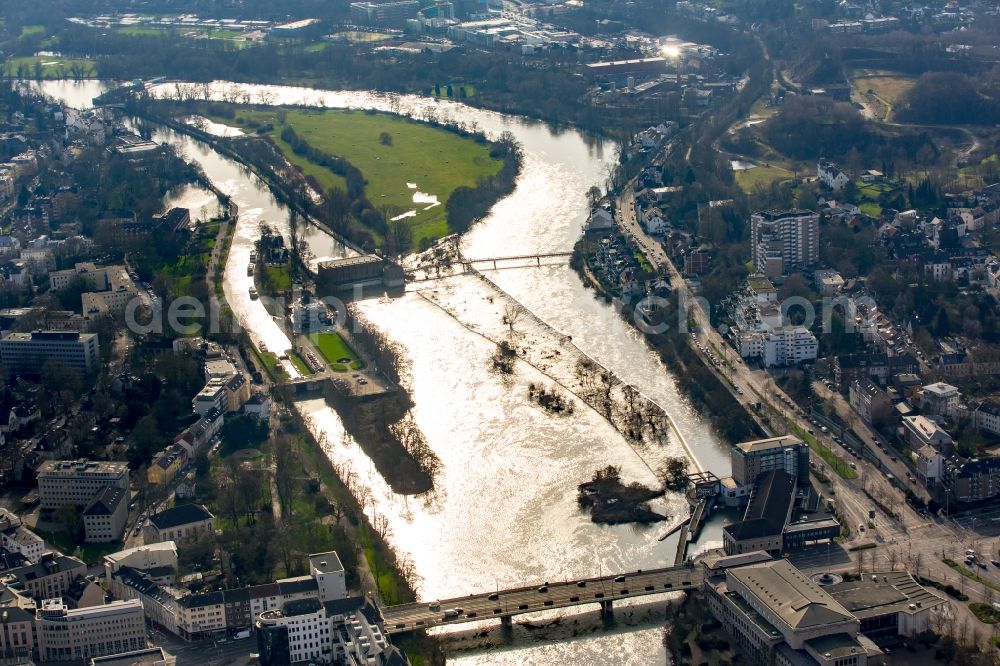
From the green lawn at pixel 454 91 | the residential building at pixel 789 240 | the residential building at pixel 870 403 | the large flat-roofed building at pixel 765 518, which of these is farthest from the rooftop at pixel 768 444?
the green lawn at pixel 454 91

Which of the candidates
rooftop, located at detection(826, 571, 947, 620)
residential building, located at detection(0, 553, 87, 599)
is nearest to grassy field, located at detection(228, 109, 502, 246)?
residential building, located at detection(0, 553, 87, 599)

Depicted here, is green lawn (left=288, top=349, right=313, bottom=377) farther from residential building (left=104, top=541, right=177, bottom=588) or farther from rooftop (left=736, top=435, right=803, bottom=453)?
rooftop (left=736, top=435, right=803, bottom=453)

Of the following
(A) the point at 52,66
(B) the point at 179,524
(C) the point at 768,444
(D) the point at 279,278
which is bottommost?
(A) the point at 52,66

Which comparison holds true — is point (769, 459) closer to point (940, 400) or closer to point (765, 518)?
point (765, 518)

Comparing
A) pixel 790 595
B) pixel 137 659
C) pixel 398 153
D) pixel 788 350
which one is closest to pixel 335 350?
pixel 788 350

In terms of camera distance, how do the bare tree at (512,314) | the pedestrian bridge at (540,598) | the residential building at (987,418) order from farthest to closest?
the bare tree at (512,314) → the residential building at (987,418) → the pedestrian bridge at (540,598)

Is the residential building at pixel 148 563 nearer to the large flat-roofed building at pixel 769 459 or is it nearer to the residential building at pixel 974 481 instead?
the large flat-roofed building at pixel 769 459

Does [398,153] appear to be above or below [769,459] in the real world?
below

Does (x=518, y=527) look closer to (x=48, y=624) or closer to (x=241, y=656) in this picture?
(x=241, y=656)
